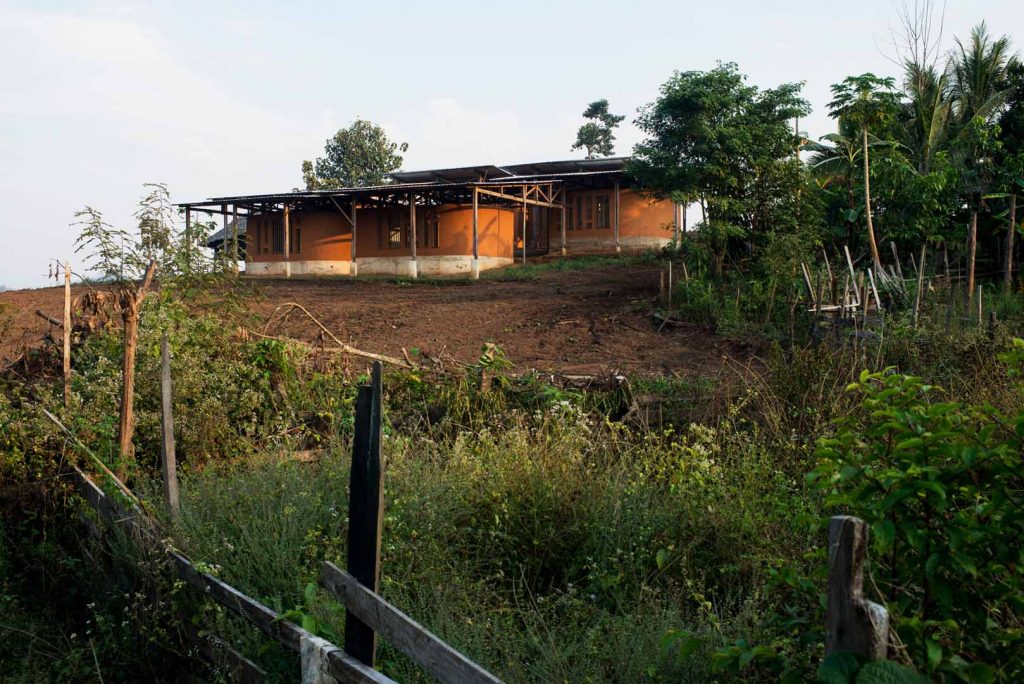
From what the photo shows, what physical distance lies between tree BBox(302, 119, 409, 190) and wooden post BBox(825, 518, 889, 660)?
1939 inches

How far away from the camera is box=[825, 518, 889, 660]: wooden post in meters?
1.94

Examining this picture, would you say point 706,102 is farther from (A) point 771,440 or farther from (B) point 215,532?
(B) point 215,532

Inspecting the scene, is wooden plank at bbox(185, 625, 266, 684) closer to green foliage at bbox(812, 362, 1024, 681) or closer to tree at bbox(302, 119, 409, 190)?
green foliage at bbox(812, 362, 1024, 681)

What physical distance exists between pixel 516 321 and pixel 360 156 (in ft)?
120

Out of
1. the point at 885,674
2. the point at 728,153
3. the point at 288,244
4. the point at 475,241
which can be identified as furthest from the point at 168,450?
the point at 288,244

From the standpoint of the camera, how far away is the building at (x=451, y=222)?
92.7 feet

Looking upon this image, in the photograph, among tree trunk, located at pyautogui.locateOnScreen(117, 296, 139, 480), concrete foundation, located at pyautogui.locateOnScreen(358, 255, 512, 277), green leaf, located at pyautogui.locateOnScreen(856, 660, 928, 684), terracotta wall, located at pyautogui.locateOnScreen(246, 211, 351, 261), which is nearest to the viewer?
green leaf, located at pyautogui.locateOnScreen(856, 660, 928, 684)

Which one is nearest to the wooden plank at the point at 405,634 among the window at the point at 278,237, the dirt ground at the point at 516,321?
the dirt ground at the point at 516,321

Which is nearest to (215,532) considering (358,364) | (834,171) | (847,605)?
(847,605)

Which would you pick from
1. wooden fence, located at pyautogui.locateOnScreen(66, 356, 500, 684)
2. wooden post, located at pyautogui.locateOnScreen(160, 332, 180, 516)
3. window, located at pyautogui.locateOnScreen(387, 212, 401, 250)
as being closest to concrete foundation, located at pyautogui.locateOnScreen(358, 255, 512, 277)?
→ window, located at pyautogui.locateOnScreen(387, 212, 401, 250)

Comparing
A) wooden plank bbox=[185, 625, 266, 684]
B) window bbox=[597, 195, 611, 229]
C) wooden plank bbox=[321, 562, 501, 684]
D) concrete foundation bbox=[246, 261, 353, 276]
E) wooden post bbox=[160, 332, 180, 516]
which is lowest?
wooden plank bbox=[185, 625, 266, 684]

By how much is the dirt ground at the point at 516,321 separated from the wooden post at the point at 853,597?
7.73 metres

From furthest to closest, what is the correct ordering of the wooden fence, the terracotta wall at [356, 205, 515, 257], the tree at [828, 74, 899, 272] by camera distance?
1. the terracotta wall at [356, 205, 515, 257]
2. the tree at [828, 74, 899, 272]
3. the wooden fence

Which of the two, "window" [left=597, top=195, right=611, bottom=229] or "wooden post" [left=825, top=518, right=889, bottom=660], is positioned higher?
"window" [left=597, top=195, right=611, bottom=229]
